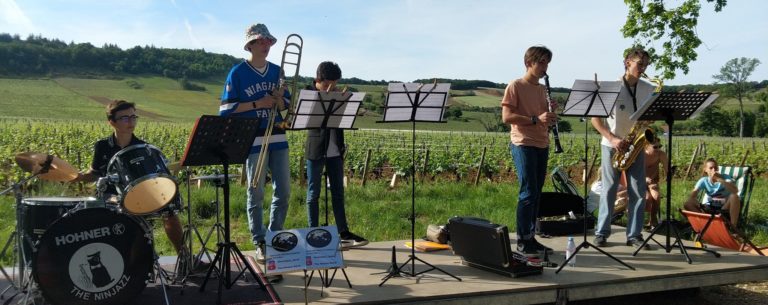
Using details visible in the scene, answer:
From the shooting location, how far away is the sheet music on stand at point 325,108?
15.4 feet

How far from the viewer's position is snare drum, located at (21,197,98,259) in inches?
161

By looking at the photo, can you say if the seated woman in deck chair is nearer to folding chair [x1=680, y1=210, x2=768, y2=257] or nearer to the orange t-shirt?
folding chair [x1=680, y1=210, x2=768, y2=257]

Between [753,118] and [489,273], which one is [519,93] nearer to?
[489,273]

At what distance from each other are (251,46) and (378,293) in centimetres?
228

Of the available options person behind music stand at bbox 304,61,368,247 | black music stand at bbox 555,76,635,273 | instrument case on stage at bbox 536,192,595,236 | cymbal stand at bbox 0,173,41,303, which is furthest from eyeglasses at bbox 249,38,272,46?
instrument case on stage at bbox 536,192,595,236

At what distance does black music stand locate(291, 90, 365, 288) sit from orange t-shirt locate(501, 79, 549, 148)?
1.45m

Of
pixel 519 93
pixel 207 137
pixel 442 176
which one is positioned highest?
pixel 519 93

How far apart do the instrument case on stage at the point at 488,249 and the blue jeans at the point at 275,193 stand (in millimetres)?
1531

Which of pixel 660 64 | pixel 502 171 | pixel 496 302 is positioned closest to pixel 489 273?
pixel 496 302

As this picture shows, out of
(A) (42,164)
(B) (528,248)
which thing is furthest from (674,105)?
(A) (42,164)

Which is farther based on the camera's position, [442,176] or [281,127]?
[442,176]

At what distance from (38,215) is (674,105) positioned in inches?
209

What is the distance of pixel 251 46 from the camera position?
5156 millimetres

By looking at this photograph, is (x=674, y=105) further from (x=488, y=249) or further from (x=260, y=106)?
(x=260, y=106)
